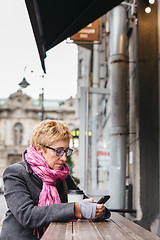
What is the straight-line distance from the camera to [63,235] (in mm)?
1788

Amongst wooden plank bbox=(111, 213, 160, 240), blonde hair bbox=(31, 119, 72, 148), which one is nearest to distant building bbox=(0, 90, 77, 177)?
blonde hair bbox=(31, 119, 72, 148)

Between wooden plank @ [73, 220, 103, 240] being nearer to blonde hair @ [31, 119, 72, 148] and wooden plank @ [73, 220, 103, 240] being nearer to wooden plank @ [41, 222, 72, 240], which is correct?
wooden plank @ [41, 222, 72, 240]

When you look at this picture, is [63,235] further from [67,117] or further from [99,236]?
[67,117]

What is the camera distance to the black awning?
389 centimetres

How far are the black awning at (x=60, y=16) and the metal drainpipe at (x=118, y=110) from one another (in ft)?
7.06

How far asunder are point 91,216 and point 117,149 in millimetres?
4072

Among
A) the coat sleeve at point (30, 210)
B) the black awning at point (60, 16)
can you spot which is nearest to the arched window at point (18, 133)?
the black awning at point (60, 16)

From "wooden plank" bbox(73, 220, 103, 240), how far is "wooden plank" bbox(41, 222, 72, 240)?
0.03m

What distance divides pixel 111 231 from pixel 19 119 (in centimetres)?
6430

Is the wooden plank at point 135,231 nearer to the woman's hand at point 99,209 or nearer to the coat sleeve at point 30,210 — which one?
the woman's hand at point 99,209

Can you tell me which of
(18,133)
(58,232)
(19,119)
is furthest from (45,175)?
(19,119)

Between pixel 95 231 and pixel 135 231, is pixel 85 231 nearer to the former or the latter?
pixel 95 231

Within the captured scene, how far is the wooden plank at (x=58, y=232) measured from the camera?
1712mm

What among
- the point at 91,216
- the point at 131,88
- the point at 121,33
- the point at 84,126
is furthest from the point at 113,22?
the point at 91,216
